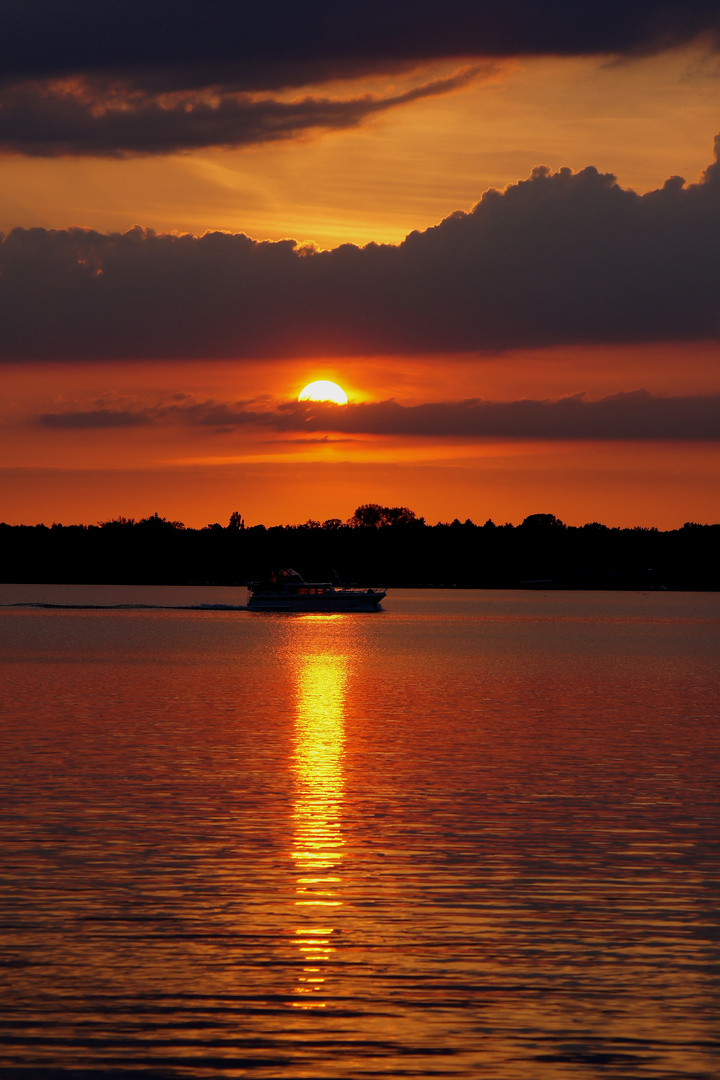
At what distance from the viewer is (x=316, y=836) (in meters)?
31.0

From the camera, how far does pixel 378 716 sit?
63.2 m

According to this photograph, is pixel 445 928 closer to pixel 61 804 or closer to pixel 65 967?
pixel 65 967

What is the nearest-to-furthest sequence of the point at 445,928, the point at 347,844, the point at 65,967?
the point at 65,967, the point at 445,928, the point at 347,844

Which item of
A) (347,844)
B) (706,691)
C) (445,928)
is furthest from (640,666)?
(445,928)

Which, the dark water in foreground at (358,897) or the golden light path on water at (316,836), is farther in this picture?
the golden light path on water at (316,836)

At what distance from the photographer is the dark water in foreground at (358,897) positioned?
1683 cm

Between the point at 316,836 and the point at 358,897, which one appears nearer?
the point at 358,897

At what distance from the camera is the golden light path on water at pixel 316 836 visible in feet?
67.5

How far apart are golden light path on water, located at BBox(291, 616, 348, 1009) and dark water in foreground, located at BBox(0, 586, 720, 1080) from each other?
0.32 ft

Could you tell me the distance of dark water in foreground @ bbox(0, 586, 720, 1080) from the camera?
16.8 m

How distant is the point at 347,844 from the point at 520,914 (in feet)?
23.9

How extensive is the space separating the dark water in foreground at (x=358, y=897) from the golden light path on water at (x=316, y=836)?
0.10 m

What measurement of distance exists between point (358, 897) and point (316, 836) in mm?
6267

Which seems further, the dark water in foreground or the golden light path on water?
the golden light path on water
